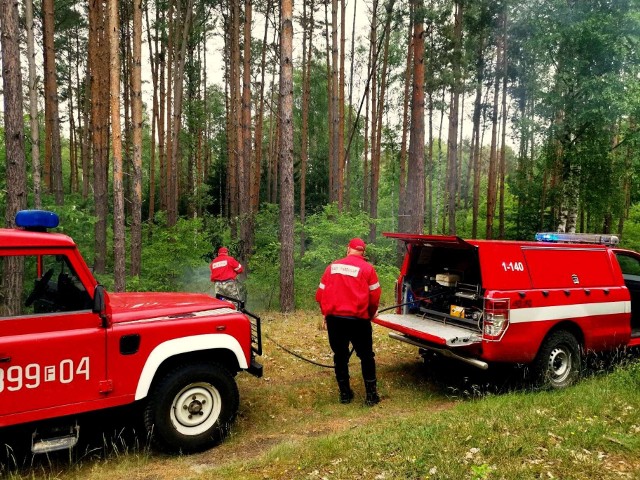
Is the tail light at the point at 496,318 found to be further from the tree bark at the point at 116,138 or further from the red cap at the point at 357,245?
the tree bark at the point at 116,138

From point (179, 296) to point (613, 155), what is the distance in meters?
19.9

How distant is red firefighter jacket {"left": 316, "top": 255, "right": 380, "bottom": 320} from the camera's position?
5.64 m

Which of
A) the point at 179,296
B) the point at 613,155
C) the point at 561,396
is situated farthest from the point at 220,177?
the point at 561,396

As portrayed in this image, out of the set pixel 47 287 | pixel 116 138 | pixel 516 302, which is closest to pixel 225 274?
pixel 116 138

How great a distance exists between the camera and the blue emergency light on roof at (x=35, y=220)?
4123mm

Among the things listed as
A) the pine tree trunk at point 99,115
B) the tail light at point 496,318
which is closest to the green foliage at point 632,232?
the tail light at point 496,318

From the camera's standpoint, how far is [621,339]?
6.80 metres

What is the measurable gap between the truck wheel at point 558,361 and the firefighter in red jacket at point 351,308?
2.24 metres

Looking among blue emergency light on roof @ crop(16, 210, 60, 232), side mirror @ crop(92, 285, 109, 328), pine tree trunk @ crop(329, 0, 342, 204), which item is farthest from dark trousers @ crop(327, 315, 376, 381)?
pine tree trunk @ crop(329, 0, 342, 204)

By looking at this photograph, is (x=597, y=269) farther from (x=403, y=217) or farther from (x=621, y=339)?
(x=403, y=217)

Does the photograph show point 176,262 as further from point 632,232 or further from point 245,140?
point 632,232

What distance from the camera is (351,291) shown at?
5652mm

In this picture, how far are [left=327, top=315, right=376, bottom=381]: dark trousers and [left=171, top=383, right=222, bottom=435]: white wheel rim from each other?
1.69 metres

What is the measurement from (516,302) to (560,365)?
1508 millimetres
